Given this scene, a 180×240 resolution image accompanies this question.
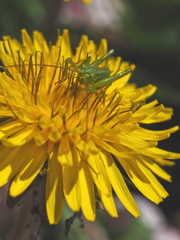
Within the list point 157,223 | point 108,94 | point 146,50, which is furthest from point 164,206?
point 108,94

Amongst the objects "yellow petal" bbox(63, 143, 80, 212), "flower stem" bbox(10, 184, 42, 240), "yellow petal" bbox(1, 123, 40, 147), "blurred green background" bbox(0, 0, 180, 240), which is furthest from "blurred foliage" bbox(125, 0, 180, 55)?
"yellow petal" bbox(63, 143, 80, 212)

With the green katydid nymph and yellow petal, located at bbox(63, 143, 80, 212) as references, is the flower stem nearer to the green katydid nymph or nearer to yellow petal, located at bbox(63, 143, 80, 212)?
yellow petal, located at bbox(63, 143, 80, 212)

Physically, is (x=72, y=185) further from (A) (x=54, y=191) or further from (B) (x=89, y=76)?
(B) (x=89, y=76)

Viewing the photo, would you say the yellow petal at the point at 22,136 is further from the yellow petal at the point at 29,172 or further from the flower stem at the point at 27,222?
the flower stem at the point at 27,222

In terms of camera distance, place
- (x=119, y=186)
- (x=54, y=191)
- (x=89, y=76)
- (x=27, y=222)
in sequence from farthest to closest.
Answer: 1. (x=27, y=222)
2. (x=89, y=76)
3. (x=119, y=186)
4. (x=54, y=191)

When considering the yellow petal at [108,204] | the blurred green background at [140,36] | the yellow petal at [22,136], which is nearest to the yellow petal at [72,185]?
the yellow petal at [108,204]

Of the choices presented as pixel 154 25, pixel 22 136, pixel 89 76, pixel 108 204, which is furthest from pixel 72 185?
pixel 154 25
